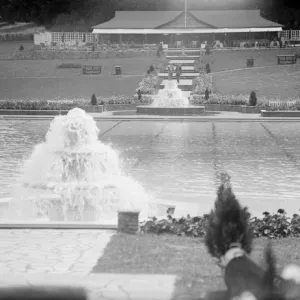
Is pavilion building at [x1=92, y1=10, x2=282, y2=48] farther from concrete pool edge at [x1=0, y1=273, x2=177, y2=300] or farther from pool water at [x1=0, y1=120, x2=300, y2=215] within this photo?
concrete pool edge at [x1=0, y1=273, x2=177, y2=300]

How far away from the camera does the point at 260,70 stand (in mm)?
57375

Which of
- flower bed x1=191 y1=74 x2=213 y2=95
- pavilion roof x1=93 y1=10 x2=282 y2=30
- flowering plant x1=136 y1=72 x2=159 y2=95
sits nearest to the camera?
flower bed x1=191 y1=74 x2=213 y2=95

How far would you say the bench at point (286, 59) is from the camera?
60656 mm

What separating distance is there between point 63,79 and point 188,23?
2714cm

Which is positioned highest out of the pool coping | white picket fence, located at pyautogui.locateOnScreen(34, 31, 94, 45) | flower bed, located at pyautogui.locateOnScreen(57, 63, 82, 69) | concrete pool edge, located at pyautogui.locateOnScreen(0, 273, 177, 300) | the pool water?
white picket fence, located at pyautogui.locateOnScreen(34, 31, 94, 45)

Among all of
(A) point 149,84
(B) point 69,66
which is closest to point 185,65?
(B) point 69,66

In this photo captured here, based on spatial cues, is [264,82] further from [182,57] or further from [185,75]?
[182,57]

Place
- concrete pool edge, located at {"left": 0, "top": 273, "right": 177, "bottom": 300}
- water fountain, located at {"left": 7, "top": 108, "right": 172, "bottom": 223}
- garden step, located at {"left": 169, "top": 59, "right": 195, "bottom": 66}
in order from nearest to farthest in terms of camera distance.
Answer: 1. concrete pool edge, located at {"left": 0, "top": 273, "right": 177, "bottom": 300}
2. water fountain, located at {"left": 7, "top": 108, "right": 172, "bottom": 223}
3. garden step, located at {"left": 169, "top": 59, "right": 195, "bottom": 66}

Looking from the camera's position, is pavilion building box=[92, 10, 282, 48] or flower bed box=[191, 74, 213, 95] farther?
pavilion building box=[92, 10, 282, 48]

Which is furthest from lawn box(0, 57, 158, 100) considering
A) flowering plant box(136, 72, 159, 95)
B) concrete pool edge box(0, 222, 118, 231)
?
concrete pool edge box(0, 222, 118, 231)

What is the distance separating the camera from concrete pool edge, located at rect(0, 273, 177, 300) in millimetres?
7824

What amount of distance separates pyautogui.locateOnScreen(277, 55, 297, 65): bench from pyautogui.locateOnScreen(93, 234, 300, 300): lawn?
1984 inches

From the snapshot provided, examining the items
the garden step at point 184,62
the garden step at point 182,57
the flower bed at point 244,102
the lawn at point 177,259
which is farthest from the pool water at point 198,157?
the garden step at point 182,57

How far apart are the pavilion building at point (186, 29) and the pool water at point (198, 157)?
43383 mm
